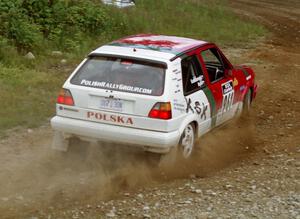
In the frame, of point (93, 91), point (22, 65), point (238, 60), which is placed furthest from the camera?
point (238, 60)

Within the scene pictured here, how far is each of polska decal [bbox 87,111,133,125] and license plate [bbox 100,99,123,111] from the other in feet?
0.31

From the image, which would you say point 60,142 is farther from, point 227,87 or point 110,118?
point 227,87

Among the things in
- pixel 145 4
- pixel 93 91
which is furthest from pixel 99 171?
pixel 145 4

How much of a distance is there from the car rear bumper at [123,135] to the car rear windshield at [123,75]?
463mm

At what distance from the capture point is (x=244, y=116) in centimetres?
991

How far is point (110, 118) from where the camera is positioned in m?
6.87

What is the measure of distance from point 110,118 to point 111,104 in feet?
0.54

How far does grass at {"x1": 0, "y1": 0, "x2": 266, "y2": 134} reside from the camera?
31.8 ft

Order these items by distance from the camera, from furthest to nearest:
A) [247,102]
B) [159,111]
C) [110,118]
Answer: [247,102] → [110,118] → [159,111]

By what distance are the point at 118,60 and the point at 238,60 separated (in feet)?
29.2

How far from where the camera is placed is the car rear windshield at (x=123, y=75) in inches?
272

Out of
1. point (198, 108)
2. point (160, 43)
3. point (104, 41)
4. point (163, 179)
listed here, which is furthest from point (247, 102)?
point (104, 41)

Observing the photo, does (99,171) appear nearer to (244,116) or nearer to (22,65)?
(244,116)

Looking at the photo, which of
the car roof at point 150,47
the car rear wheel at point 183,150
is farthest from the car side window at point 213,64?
the car rear wheel at point 183,150
